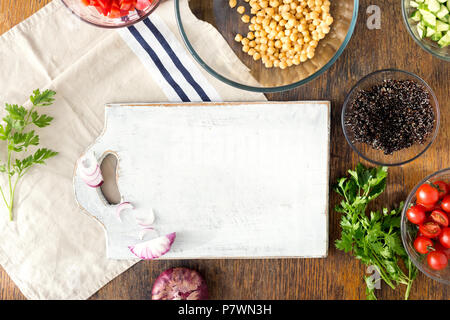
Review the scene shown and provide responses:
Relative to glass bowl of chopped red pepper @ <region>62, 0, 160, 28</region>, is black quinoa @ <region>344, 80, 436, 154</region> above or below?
below

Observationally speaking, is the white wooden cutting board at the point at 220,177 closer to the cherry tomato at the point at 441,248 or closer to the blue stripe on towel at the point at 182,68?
the blue stripe on towel at the point at 182,68

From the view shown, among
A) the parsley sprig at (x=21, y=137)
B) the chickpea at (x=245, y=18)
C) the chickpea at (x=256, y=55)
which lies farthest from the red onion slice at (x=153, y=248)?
the chickpea at (x=245, y=18)

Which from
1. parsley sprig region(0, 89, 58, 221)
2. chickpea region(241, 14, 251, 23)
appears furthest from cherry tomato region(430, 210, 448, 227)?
parsley sprig region(0, 89, 58, 221)

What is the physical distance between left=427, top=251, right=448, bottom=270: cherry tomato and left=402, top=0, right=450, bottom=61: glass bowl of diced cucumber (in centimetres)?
64

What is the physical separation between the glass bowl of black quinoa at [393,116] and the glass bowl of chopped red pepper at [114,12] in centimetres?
73

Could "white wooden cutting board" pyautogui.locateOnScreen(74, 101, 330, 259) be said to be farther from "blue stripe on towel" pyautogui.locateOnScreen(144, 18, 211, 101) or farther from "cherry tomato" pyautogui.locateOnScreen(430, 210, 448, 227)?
"cherry tomato" pyautogui.locateOnScreen(430, 210, 448, 227)

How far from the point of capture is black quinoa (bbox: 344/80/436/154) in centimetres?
124

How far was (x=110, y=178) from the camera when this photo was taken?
133cm

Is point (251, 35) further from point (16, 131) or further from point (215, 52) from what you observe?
point (16, 131)

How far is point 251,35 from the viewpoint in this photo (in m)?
1.28

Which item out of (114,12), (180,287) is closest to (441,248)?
(180,287)

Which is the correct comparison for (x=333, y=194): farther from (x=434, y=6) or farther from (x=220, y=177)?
(x=434, y=6)

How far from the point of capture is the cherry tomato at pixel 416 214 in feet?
3.95

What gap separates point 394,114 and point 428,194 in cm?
28
